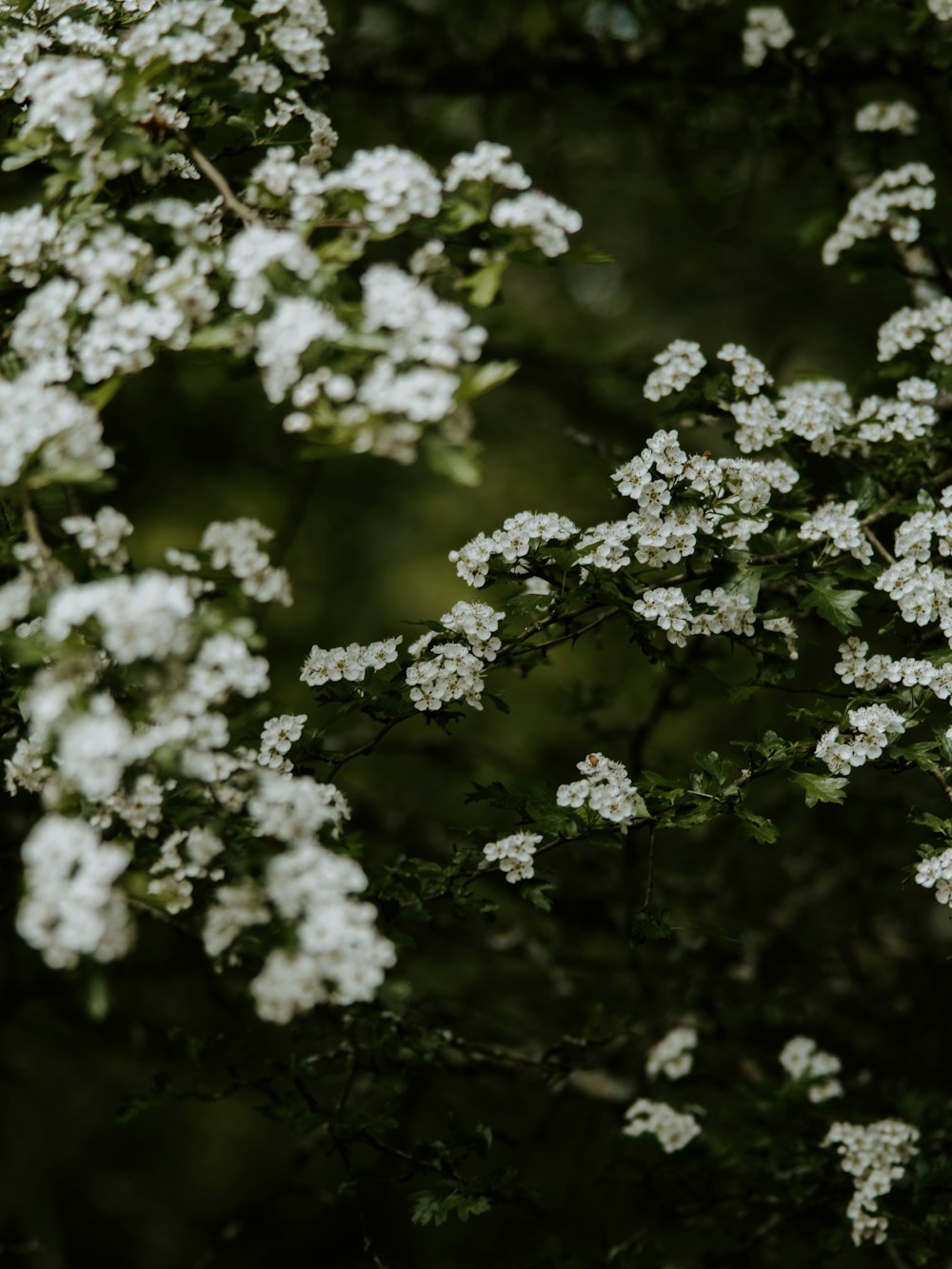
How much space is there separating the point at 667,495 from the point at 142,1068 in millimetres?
5113

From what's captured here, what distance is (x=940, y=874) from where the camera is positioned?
261 centimetres

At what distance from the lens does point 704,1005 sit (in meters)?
4.21

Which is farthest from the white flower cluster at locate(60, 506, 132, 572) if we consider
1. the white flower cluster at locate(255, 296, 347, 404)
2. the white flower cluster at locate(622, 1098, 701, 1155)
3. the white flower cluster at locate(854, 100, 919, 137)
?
the white flower cluster at locate(854, 100, 919, 137)

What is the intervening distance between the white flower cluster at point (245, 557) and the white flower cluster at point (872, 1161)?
2.15 meters

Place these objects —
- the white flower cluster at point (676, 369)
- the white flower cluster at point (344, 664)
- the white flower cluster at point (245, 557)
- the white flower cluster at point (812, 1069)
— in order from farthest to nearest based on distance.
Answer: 1. the white flower cluster at point (812, 1069)
2. the white flower cluster at point (676, 369)
3. the white flower cluster at point (344, 664)
4. the white flower cluster at point (245, 557)

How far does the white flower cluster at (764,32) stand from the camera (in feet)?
13.5

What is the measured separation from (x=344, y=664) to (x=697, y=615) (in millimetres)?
869

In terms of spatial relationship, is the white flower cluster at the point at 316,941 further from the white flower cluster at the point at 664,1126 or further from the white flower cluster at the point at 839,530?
the white flower cluster at the point at 664,1126

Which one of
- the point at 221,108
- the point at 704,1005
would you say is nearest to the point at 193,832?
the point at 221,108

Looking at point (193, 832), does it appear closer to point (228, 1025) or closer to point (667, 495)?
point (667, 495)

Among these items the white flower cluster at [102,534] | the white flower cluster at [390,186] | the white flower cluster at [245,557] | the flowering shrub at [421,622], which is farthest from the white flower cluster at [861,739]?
the white flower cluster at [102,534]

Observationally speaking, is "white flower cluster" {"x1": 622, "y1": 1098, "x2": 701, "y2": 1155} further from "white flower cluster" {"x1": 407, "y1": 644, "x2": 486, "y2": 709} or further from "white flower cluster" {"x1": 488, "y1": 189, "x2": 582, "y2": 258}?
"white flower cluster" {"x1": 488, "y1": 189, "x2": 582, "y2": 258}

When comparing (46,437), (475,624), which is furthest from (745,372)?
(46,437)

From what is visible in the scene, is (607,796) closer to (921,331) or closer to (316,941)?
(316,941)
